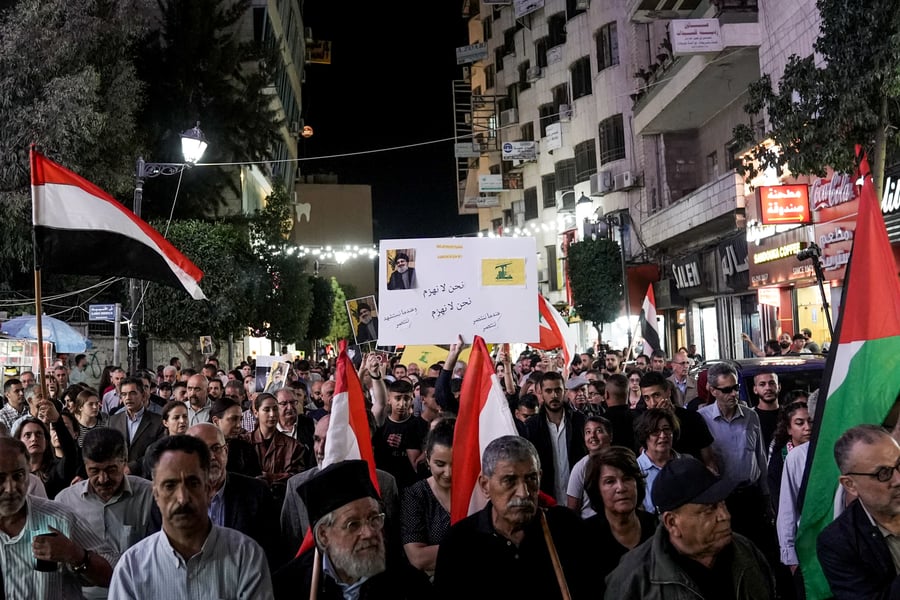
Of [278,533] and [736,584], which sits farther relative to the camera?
[278,533]

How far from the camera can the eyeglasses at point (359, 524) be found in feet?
11.8

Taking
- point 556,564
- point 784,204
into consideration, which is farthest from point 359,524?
point 784,204

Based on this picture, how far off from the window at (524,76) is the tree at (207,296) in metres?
28.4

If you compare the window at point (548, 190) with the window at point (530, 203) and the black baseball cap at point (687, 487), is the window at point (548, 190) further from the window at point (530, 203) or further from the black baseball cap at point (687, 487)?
the black baseball cap at point (687, 487)

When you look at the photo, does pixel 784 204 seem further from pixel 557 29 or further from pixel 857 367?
pixel 557 29

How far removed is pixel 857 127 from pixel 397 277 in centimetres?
812

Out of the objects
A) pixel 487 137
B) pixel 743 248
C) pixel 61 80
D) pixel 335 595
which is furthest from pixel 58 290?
pixel 487 137

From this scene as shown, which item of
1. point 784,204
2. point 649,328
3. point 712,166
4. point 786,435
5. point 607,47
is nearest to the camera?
point 786,435

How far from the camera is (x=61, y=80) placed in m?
25.9

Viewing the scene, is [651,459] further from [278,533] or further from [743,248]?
[743,248]

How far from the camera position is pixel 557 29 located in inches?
2007

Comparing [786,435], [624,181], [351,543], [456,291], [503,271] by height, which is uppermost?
[624,181]

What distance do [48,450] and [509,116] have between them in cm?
5365

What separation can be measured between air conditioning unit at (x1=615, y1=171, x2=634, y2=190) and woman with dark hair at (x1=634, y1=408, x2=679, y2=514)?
32747 millimetres
